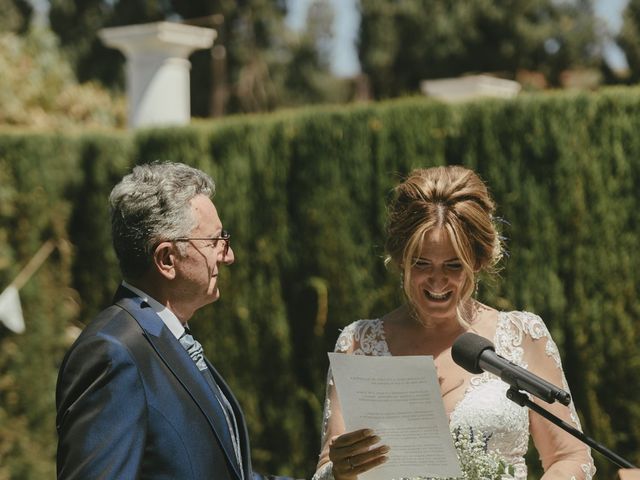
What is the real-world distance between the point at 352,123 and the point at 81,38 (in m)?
26.0

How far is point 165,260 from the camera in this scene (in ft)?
9.77

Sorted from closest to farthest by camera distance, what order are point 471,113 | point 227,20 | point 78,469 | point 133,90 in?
1. point 78,469
2. point 471,113
3. point 133,90
4. point 227,20

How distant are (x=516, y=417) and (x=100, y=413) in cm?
162

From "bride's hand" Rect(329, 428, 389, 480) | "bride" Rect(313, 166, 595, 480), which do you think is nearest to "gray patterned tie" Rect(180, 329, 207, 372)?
"bride's hand" Rect(329, 428, 389, 480)

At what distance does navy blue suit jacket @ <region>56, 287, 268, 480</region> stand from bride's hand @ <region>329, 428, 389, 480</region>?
0.32m

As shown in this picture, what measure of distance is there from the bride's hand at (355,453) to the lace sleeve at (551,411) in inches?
31.8

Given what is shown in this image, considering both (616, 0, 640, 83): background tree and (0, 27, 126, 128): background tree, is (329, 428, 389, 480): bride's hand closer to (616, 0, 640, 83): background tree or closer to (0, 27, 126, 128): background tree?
(0, 27, 126, 128): background tree

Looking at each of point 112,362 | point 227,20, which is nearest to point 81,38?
point 227,20

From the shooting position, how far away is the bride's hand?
2.93 m

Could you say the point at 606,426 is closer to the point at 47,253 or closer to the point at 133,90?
the point at 47,253

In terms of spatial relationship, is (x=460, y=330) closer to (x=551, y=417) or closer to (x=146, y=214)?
(x=551, y=417)

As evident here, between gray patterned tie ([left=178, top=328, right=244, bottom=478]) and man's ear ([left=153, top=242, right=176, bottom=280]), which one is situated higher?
man's ear ([left=153, top=242, right=176, bottom=280])

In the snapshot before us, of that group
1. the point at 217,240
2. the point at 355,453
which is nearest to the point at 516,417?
the point at 355,453

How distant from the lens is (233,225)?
24.7ft
